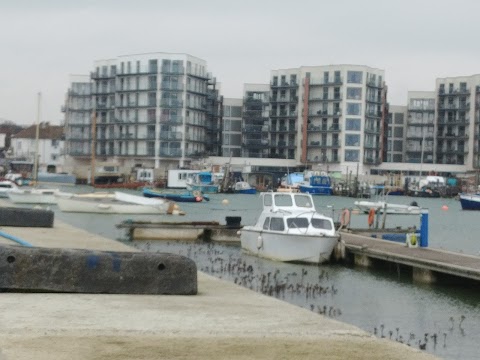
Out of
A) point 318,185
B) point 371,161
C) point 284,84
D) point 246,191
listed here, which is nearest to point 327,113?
point 284,84

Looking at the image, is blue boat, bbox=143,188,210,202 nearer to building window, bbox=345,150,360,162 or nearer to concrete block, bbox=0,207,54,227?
building window, bbox=345,150,360,162

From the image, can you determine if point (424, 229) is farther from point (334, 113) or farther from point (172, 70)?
point (334, 113)

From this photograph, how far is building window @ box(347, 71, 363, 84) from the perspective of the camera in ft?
509

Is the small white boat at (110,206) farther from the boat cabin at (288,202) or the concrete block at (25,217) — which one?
the concrete block at (25,217)

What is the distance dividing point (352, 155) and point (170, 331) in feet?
484

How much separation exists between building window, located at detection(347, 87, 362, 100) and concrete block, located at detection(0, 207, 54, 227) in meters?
123

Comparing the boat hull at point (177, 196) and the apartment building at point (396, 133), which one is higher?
the apartment building at point (396, 133)

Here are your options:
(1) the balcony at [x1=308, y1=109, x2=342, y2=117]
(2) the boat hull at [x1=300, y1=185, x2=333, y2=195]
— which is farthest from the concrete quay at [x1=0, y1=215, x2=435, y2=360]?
(1) the balcony at [x1=308, y1=109, x2=342, y2=117]

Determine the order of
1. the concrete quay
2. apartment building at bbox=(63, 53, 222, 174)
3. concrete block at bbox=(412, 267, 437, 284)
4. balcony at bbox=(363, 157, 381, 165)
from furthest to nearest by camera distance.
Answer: balcony at bbox=(363, 157, 381, 165), apartment building at bbox=(63, 53, 222, 174), concrete block at bbox=(412, 267, 437, 284), the concrete quay

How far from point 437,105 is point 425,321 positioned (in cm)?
15726

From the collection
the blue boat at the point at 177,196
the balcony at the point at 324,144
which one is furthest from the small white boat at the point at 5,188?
the balcony at the point at 324,144

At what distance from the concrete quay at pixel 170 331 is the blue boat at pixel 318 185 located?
123308 millimetres

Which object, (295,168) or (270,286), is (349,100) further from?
(270,286)

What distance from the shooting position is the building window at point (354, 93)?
155250 mm
